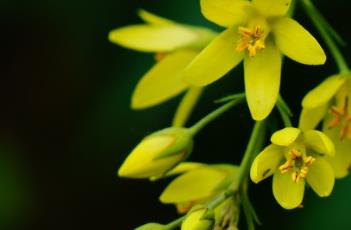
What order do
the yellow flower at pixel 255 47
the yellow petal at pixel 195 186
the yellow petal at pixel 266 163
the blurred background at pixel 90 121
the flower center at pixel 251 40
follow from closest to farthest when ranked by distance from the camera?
the yellow petal at pixel 266 163
the yellow flower at pixel 255 47
the flower center at pixel 251 40
the yellow petal at pixel 195 186
the blurred background at pixel 90 121

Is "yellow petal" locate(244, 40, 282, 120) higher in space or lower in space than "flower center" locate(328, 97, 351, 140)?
higher

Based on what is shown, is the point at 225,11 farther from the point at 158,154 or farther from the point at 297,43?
the point at 158,154

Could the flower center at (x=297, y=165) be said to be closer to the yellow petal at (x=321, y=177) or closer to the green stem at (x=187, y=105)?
the yellow petal at (x=321, y=177)

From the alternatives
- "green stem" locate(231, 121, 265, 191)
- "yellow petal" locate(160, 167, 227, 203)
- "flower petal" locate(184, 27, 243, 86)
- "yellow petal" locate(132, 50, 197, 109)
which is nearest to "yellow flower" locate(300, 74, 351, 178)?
"green stem" locate(231, 121, 265, 191)

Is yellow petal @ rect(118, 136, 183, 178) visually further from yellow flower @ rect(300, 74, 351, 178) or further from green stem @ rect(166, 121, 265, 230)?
yellow flower @ rect(300, 74, 351, 178)

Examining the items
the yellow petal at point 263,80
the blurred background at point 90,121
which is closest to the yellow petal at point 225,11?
the yellow petal at point 263,80
